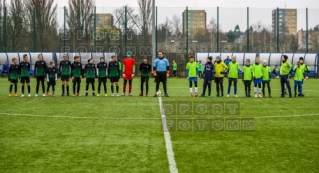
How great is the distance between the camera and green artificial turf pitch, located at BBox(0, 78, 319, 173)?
7125mm

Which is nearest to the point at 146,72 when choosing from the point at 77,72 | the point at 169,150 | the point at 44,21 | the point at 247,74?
the point at 77,72

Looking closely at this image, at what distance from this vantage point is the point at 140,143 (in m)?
9.00

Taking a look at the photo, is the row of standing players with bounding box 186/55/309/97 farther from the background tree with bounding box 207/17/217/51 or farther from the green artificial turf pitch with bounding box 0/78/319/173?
the background tree with bounding box 207/17/217/51

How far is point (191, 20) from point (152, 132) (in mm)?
40909

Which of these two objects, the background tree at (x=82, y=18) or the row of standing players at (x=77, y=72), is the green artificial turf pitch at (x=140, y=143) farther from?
the background tree at (x=82, y=18)

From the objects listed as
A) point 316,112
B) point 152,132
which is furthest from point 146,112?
point 316,112

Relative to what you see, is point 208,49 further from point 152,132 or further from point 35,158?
point 35,158

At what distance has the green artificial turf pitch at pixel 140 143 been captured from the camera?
7125 millimetres

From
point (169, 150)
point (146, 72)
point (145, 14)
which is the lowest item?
point (169, 150)

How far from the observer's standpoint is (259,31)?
49.0 m

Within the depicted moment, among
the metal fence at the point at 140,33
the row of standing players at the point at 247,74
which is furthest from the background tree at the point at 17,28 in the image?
the row of standing players at the point at 247,74

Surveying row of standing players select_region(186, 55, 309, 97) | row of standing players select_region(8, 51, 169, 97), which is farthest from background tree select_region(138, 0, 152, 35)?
row of standing players select_region(186, 55, 309, 97)

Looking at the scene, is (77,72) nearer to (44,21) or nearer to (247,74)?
(247,74)

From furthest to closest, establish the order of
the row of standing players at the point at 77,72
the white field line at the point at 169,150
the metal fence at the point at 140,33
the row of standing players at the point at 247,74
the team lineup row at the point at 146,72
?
the metal fence at the point at 140,33, the row of standing players at the point at 247,74, the team lineup row at the point at 146,72, the row of standing players at the point at 77,72, the white field line at the point at 169,150
